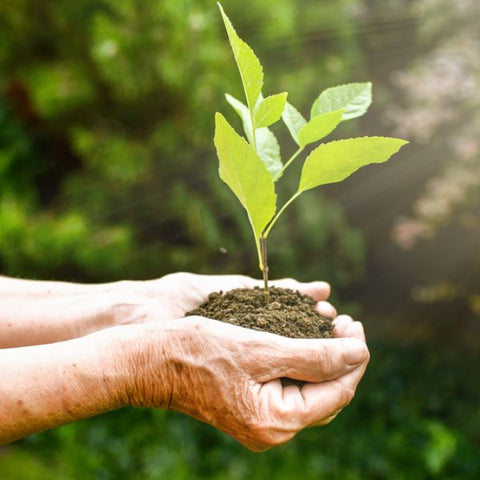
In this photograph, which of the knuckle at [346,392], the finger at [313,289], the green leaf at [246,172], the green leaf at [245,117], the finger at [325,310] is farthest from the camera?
the finger at [313,289]

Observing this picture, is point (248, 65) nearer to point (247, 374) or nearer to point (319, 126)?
point (319, 126)

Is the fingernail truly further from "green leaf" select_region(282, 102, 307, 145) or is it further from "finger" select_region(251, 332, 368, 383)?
"green leaf" select_region(282, 102, 307, 145)

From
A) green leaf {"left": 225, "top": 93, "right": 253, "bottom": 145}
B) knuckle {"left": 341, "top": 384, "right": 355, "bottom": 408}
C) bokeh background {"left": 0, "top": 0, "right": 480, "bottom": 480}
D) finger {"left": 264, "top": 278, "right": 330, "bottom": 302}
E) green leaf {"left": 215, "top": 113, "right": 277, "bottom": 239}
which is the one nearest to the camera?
green leaf {"left": 215, "top": 113, "right": 277, "bottom": 239}

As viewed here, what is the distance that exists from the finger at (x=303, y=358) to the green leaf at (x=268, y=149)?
406 millimetres

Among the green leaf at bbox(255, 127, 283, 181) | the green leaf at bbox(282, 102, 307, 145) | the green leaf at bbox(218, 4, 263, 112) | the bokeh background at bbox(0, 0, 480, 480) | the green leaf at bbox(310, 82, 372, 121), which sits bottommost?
the bokeh background at bbox(0, 0, 480, 480)

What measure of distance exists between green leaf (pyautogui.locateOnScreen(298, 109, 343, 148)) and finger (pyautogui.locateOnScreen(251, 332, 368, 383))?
0.41m

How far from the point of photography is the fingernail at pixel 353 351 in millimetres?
1137

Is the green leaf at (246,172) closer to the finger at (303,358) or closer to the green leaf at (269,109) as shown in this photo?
the green leaf at (269,109)

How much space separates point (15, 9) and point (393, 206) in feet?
7.37

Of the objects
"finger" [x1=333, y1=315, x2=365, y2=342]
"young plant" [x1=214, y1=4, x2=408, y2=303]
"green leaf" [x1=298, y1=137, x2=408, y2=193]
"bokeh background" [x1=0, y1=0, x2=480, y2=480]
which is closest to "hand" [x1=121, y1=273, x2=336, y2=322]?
"finger" [x1=333, y1=315, x2=365, y2=342]

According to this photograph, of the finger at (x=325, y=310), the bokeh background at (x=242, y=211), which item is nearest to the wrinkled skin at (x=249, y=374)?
the finger at (x=325, y=310)

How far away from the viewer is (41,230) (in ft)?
9.02

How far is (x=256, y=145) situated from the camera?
1.31 meters

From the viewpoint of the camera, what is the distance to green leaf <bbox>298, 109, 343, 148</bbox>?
1.18 m
